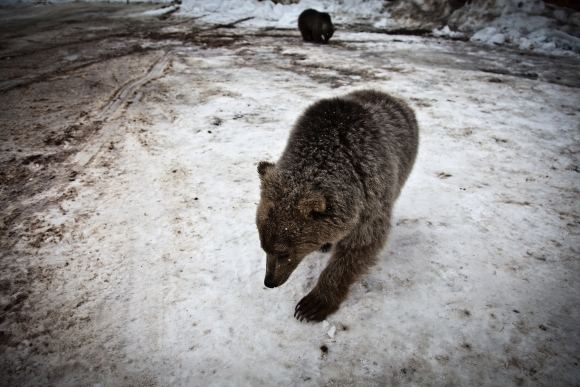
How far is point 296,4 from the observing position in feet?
43.8

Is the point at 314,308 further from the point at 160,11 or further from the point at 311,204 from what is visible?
the point at 160,11

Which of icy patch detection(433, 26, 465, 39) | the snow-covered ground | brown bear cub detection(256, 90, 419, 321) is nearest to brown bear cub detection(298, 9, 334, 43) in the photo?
icy patch detection(433, 26, 465, 39)

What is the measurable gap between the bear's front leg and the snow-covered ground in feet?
0.30

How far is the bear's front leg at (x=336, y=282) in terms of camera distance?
1.93 metres

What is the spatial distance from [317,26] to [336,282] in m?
7.94

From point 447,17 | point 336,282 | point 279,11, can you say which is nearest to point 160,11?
point 279,11

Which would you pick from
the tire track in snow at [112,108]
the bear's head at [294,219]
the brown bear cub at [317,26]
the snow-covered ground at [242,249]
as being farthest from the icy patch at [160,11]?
the bear's head at [294,219]

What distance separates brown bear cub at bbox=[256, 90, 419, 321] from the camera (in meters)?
1.75

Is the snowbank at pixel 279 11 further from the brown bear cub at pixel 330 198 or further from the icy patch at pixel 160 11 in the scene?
the brown bear cub at pixel 330 198

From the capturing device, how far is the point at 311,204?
166 cm

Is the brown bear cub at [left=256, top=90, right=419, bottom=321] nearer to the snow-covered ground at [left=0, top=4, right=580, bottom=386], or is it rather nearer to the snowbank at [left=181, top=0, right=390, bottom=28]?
the snow-covered ground at [left=0, top=4, right=580, bottom=386]

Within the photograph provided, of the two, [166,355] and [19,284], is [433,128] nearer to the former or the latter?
[166,355]

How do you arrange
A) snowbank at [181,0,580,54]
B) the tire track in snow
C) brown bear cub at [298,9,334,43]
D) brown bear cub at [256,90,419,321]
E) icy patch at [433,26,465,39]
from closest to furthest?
1. brown bear cub at [256,90,419,321]
2. the tire track in snow
3. snowbank at [181,0,580,54]
4. brown bear cub at [298,9,334,43]
5. icy patch at [433,26,465,39]

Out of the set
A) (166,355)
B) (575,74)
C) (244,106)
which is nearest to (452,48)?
(575,74)
